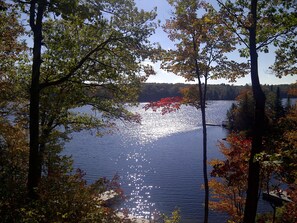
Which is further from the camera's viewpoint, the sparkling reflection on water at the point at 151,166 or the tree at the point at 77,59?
the sparkling reflection on water at the point at 151,166

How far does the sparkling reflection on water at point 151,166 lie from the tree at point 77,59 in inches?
350

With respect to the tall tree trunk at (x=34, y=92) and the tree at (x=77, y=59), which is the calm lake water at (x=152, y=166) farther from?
the tall tree trunk at (x=34, y=92)

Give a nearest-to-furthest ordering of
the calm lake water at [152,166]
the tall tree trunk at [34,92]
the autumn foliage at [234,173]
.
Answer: the tall tree trunk at [34,92] < the autumn foliage at [234,173] < the calm lake water at [152,166]

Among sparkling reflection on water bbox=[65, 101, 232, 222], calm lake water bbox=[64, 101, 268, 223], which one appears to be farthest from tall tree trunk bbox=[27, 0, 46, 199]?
sparkling reflection on water bbox=[65, 101, 232, 222]

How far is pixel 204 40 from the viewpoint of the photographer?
1335 centimetres

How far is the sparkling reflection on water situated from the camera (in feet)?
100

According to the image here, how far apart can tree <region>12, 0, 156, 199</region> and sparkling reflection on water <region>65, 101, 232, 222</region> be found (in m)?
8.89

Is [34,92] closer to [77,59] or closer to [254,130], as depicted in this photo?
[77,59]

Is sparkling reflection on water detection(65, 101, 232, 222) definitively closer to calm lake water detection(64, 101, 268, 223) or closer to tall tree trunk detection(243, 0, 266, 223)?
calm lake water detection(64, 101, 268, 223)

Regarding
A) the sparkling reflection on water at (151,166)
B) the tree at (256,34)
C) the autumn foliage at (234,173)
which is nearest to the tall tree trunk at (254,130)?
the tree at (256,34)

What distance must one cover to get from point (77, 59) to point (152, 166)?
35278 millimetres

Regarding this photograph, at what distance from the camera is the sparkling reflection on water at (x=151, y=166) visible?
30595 mm

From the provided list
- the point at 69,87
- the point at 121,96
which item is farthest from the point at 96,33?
the point at 121,96

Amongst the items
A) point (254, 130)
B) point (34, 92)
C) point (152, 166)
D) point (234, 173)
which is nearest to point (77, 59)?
point (34, 92)
